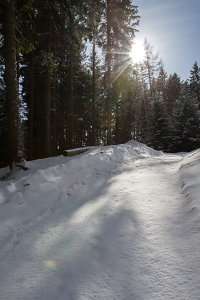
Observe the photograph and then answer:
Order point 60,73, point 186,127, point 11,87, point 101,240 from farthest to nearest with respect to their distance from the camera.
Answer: point 186,127 → point 60,73 → point 11,87 → point 101,240

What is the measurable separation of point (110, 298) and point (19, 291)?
35.2 inches

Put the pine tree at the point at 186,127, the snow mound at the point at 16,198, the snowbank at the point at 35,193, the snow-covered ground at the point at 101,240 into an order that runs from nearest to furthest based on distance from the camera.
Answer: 1. the snow-covered ground at the point at 101,240
2. the snowbank at the point at 35,193
3. the snow mound at the point at 16,198
4. the pine tree at the point at 186,127

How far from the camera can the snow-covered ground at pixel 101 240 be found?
1557 mm

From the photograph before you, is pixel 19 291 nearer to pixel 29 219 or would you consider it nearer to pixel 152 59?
pixel 29 219

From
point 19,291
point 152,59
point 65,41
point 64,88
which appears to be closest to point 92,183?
point 19,291

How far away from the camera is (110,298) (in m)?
1.45

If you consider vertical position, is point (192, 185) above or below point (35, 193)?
above

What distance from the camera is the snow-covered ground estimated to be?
156 cm

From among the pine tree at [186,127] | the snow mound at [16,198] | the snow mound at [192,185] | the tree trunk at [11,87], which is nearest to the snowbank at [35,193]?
the snow mound at [16,198]

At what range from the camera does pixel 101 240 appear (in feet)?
7.42

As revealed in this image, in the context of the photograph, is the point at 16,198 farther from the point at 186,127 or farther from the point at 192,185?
the point at 186,127

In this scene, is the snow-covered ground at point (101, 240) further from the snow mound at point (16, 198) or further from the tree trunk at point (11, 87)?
the tree trunk at point (11, 87)

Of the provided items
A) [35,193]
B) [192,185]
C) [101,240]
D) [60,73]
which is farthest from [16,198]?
[60,73]

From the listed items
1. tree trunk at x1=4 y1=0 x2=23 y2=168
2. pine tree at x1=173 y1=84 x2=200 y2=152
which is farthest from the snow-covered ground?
pine tree at x1=173 y1=84 x2=200 y2=152
